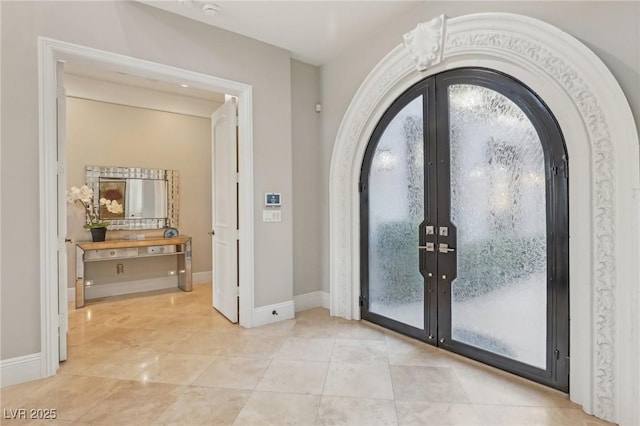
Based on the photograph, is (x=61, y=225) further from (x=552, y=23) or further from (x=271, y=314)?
(x=552, y=23)

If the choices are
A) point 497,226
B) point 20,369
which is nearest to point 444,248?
point 497,226

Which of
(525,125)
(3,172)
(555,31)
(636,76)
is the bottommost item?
(3,172)

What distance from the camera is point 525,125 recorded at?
7.80 feet

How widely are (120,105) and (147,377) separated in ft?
14.0

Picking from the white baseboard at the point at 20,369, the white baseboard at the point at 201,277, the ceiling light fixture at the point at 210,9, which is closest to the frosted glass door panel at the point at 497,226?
the ceiling light fixture at the point at 210,9

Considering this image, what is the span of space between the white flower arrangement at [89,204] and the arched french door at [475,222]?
402cm

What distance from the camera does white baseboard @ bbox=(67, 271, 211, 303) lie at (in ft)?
15.2

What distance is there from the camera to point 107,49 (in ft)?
8.93

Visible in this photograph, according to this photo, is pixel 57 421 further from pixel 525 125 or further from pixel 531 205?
pixel 525 125

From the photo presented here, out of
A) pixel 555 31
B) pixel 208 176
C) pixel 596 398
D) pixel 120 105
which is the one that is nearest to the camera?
pixel 596 398

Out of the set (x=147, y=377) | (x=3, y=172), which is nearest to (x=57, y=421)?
(x=147, y=377)

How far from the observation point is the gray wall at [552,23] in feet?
6.20

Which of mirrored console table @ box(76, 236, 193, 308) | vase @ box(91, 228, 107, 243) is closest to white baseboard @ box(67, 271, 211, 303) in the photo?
mirrored console table @ box(76, 236, 193, 308)

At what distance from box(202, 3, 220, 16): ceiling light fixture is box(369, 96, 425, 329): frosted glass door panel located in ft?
6.64
